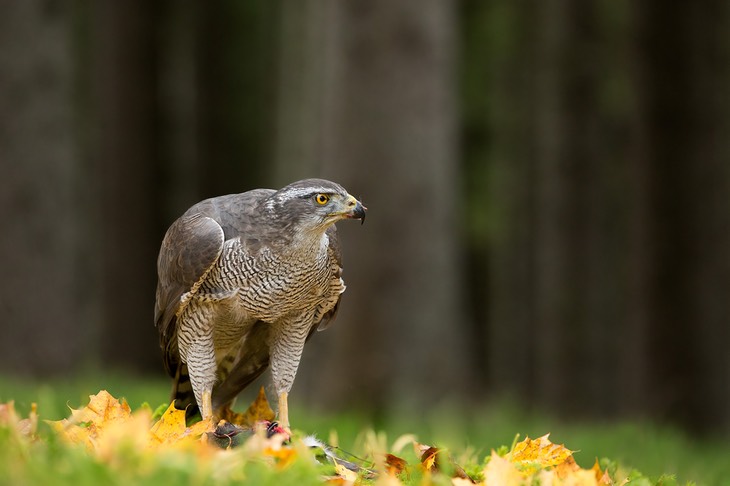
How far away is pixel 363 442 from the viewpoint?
18.5 ft

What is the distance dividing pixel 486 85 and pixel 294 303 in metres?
20.5

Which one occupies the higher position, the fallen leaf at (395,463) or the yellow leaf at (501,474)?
the yellow leaf at (501,474)

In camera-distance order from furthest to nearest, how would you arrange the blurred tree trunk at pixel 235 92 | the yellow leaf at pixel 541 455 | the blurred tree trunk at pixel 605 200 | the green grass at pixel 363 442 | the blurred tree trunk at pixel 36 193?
the blurred tree trunk at pixel 235 92 < the blurred tree trunk at pixel 605 200 < the blurred tree trunk at pixel 36 193 < the yellow leaf at pixel 541 455 < the green grass at pixel 363 442

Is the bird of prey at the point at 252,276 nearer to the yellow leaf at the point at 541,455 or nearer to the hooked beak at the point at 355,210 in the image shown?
the hooked beak at the point at 355,210

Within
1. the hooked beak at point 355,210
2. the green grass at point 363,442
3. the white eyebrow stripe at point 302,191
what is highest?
the white eyebrow stripe at point 302,191

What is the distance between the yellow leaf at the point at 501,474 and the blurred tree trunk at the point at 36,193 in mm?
7378

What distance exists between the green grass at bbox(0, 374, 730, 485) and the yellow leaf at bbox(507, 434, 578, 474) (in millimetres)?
433

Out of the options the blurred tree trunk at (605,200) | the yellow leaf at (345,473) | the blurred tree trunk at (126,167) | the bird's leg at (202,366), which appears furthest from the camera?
the blurred tree trunk at (126,167)

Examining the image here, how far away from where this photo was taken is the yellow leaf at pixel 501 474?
12.2ft

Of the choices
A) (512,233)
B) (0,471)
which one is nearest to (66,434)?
(0,471)

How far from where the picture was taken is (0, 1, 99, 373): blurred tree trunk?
1009 centimetres

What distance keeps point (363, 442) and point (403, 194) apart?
4.53 m

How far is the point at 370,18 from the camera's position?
9977 millimetres

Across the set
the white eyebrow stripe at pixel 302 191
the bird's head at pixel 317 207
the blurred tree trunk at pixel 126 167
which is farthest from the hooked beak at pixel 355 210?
the blurred tree trunk at pixel 126 167
